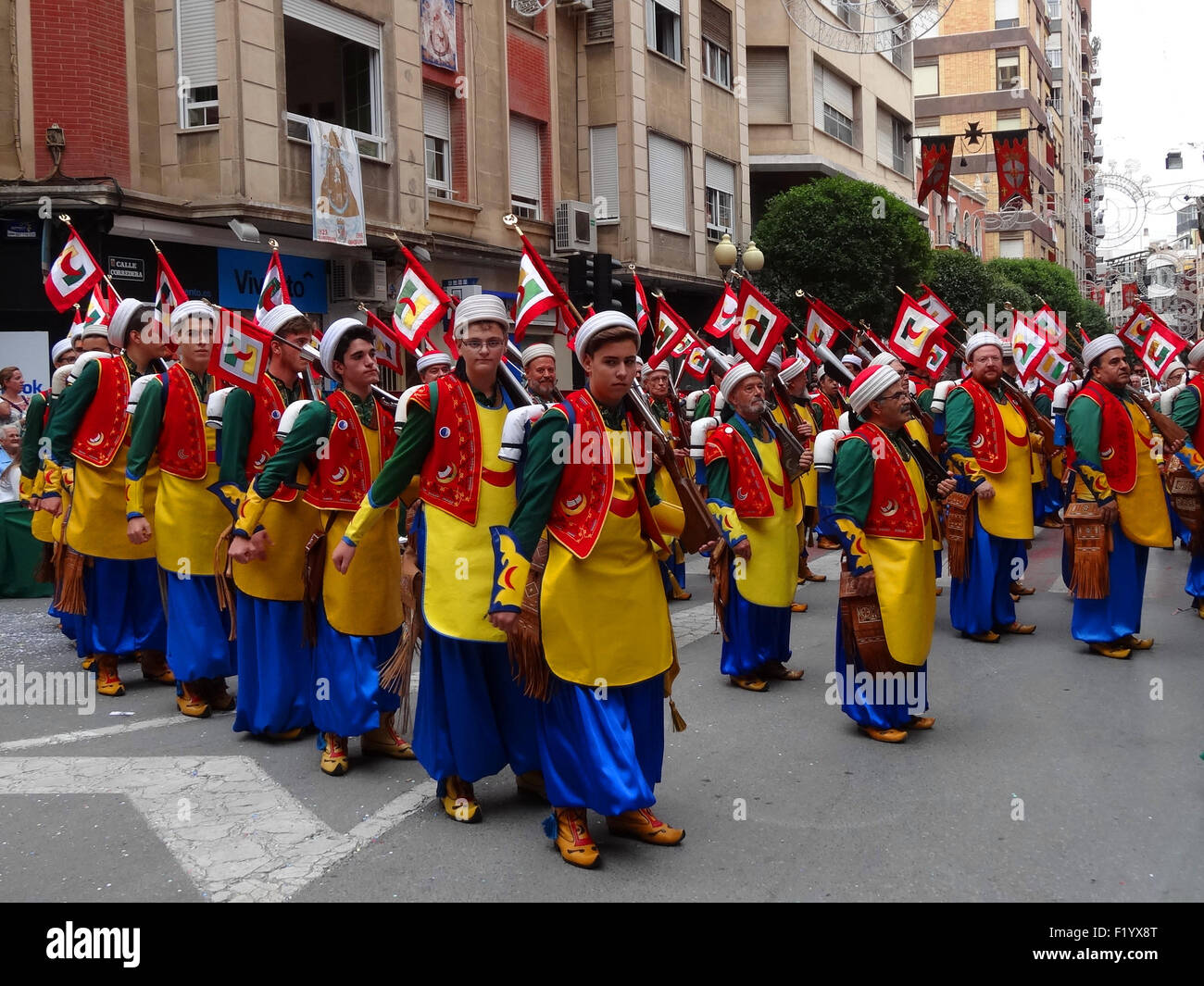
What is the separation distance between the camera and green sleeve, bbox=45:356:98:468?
21.7 ft

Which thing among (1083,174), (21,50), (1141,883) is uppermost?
(1083,174)

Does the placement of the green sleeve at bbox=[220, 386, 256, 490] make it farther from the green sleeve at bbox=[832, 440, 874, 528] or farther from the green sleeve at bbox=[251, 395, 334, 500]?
the green sleeve at bbox=[832, 440, 874, 528]

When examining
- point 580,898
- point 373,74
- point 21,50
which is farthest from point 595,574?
point 373,74

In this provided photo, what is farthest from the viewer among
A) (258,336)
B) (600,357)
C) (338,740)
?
(258,336)

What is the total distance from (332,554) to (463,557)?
0.98 metres

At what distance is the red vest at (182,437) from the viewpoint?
6.22 meters

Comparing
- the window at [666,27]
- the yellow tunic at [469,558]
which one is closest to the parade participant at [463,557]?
the yellow tunic at [469,558]

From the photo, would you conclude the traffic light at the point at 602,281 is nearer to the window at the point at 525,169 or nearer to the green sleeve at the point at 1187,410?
the green sleeve at the point at 1187,410

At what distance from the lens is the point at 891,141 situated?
35375 mm

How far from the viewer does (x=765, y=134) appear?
28.3 meters

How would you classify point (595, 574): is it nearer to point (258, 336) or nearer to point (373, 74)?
point (258, 336)

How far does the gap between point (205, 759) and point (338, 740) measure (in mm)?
689

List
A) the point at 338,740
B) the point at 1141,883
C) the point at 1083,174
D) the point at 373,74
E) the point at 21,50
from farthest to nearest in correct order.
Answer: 1. the point at 1083,174
2. the point at 373,74
3. the point at 21,50
4. the point at 338,740
5. the point at 1141,883

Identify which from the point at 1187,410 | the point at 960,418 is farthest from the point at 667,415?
the point at 1187,410
